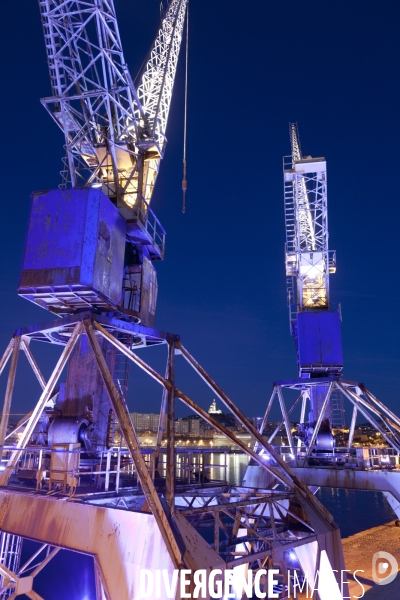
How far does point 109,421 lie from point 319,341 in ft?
65.4

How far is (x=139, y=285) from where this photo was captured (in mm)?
19328

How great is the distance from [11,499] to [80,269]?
7006mm

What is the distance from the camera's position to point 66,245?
15.4m

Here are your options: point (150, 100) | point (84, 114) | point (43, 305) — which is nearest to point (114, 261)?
point (43, 305)

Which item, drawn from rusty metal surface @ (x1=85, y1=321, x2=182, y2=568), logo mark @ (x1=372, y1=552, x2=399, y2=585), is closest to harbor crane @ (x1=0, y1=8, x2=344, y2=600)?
rusty metal surface @ (x1=85, y1=321, x2=182, y2=568)

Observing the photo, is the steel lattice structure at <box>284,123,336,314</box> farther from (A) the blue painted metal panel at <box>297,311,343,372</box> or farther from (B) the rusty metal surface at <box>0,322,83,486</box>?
(B) the rusty metal surface at <box>0,322,83,486</box>

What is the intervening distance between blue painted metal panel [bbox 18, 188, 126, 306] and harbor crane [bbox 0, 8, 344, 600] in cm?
4

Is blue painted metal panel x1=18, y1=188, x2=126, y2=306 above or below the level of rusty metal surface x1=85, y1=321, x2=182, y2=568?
above

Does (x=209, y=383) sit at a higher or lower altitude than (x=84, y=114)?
lower

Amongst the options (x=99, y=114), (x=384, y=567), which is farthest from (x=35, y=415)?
(x=384, y=567)

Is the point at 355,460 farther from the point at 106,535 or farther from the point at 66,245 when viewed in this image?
the point at 66,245

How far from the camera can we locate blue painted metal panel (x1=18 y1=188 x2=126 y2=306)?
15203mm

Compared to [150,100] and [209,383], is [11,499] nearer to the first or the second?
[209,383]

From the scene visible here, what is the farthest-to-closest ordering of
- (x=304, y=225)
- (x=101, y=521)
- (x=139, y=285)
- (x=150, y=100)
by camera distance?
(x=304, y=225), (x=150, y=100), (x=139, y=285), (x=101, y=521)
